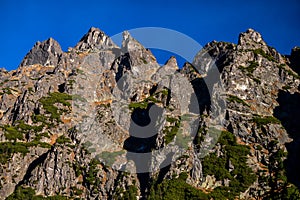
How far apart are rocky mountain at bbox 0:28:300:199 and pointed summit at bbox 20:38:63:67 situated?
26.2 metres

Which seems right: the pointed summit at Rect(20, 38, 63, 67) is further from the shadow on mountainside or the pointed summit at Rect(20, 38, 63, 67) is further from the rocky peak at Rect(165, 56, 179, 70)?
the shadow on mountainside

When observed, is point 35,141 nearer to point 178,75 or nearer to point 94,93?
point 94,93

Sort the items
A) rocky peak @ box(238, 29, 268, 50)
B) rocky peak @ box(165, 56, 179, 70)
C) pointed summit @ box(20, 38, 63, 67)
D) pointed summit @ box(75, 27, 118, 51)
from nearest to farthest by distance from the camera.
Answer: rocky peak @ box(238, 29, 268, 50)
rocky peak @ box(165, 56, 179, 70)
pointed summit @ box(20, 38, 63, 67)
pointed summit @ box(75, 27, 118, 51)

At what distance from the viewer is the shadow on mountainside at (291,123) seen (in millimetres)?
95812

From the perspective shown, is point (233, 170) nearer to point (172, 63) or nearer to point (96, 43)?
point (172, 63)

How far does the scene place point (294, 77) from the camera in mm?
134625

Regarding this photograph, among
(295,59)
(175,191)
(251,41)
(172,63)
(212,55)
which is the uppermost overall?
(251,41)

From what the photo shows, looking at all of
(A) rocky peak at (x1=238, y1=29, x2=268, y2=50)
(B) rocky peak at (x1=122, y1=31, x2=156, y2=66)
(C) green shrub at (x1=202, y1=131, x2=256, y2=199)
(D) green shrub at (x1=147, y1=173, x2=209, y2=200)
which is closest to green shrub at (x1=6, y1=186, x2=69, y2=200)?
(D) green shrub at (x1=147, y1=173, x2=209, y2=200)

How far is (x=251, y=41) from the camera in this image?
495ft

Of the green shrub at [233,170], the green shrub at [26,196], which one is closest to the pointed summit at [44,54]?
the green shrub at [26,196]

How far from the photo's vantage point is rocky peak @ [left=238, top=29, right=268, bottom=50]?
14700 centimetres

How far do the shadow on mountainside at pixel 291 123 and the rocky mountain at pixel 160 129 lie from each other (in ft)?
1.07

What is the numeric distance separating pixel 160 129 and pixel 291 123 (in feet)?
126

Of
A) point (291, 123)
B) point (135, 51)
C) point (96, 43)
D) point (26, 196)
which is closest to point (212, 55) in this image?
point (135, 51)
